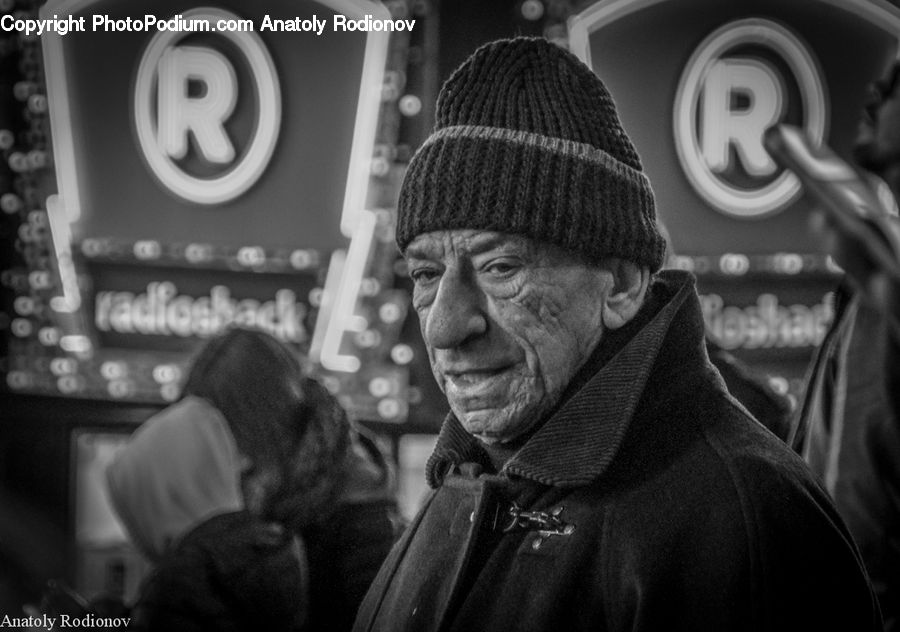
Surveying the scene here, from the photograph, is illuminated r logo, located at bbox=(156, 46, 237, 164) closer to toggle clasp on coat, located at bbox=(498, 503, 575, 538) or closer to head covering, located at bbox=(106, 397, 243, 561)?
head covering, located at bbox=(106, 397, 243, 561)

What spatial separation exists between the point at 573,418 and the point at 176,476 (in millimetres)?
1409

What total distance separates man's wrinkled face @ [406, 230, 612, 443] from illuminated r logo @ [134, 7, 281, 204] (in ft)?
7.25

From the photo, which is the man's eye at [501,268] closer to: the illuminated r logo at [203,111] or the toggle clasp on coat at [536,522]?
the toggle clasp on coat at [536,522]

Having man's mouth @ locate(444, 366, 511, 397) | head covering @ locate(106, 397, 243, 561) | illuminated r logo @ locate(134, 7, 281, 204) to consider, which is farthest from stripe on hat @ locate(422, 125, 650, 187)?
illuminated r logo @ locate(134, 7, 281, 204)

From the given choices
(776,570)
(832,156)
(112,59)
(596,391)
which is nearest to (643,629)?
(776,570)

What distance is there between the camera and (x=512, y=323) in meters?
1.39

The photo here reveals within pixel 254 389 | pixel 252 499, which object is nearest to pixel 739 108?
pixel 254 389

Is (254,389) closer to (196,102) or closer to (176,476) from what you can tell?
(176,476)

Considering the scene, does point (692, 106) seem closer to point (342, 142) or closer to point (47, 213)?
point (342, 142)

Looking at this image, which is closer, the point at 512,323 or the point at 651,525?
the point at 651,525

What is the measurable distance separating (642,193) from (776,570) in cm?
53

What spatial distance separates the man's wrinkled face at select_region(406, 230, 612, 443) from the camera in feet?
4.56

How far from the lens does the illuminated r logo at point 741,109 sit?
11.5ft

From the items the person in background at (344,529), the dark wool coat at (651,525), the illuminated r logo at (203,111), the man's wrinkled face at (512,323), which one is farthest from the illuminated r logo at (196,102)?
the dark wool coat at (651,525)
